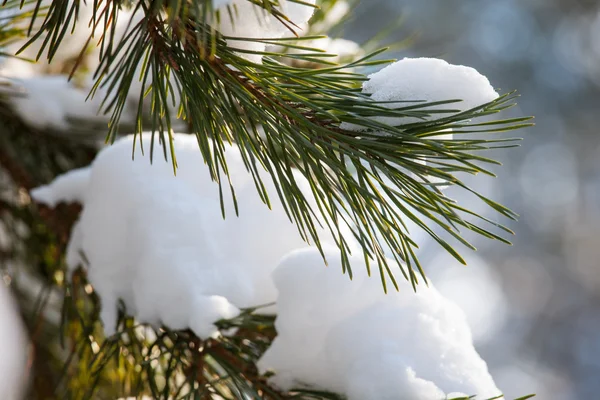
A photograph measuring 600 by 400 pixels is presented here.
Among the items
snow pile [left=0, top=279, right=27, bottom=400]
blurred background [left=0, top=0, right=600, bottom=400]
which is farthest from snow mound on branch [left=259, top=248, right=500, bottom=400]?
blurred background [left=0, top=0, right=600, bottom=400]

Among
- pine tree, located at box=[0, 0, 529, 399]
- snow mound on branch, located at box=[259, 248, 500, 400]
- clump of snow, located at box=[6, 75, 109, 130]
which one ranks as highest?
clump of snow, located at box=[6, 75, 109, 130]

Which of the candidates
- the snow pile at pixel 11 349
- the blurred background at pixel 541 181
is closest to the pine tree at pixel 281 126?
the snow pile at pixel 11 349

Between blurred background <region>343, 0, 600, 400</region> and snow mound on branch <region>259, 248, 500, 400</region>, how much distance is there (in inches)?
143

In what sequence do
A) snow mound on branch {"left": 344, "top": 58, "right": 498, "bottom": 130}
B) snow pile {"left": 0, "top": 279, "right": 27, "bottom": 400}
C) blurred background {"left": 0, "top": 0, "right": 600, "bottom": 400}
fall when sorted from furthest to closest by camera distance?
1. blurred background {"left": 0, "top": 0, "right": 600, "bottom": 400}
2. snow pile {"left": 0, "top": 279, "right": 27, "bottom": 400}
3. snow mound on branch {"left": 344, "top": 58, "right": 498, "bottom": 130}

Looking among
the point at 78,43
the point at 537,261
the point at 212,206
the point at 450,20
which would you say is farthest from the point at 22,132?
the point at 537,261

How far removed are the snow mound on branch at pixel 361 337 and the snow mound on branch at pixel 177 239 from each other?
0.05 meters

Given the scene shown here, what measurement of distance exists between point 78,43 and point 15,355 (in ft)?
2.06

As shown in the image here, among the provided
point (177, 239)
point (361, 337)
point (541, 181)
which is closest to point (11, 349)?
point (177, 239)

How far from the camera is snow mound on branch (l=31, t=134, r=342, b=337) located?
537mm

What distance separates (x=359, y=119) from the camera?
40cm

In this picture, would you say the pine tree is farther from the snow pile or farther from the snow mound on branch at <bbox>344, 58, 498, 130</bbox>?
the snow pile

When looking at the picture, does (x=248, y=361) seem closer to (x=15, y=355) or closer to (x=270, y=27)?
(x=270, y=27)

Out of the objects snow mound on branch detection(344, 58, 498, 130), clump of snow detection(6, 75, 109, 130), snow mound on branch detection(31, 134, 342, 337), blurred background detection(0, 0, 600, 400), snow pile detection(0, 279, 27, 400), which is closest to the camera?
snow mound on branch detection(344, 58, 498, 130)

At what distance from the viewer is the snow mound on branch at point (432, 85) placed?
0.39 m
